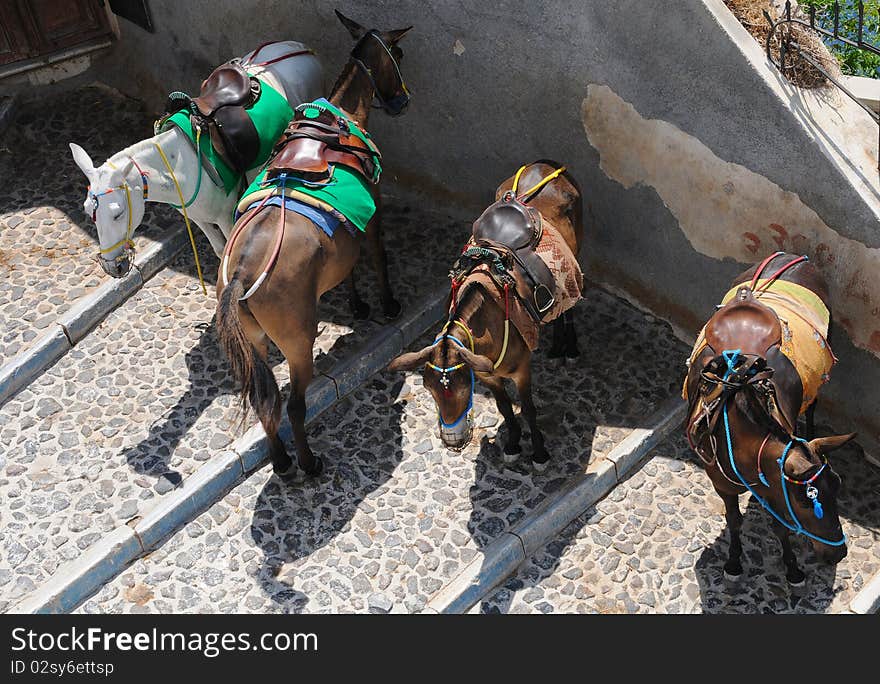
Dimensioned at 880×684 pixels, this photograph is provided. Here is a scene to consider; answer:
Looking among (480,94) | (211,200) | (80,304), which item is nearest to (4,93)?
(80,304)

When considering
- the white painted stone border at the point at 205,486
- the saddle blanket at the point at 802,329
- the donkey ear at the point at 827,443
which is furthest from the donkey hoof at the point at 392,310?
the donkey ear at the point at 827,443

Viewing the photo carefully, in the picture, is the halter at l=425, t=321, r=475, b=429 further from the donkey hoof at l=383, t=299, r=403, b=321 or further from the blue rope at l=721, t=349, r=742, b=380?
the donkey hoof at l=383, t=299, r=403, b=321

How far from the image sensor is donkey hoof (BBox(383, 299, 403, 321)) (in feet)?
30.4

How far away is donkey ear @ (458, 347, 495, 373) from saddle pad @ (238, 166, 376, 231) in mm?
1670

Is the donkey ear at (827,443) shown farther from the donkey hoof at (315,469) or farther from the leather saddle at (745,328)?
the donkey hoof at (315,469)

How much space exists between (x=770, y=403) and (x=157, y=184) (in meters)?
4.68

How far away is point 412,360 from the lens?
282 inches

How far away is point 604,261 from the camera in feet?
30.6

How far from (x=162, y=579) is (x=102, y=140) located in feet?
17.1

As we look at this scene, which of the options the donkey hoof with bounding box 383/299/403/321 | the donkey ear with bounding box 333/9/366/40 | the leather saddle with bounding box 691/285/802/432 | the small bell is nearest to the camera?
the small bell

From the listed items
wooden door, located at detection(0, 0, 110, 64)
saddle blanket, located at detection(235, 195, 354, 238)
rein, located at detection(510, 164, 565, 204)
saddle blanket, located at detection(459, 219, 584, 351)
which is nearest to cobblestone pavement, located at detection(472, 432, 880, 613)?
saddle blanket, located at detection(459, 219, 584, 351)

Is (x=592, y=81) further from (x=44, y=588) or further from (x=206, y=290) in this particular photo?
(x=44, y=588)

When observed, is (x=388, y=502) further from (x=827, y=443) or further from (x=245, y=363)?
(x=827, y=443)

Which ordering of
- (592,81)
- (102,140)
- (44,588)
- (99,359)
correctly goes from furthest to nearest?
(102,140), (99,359), (592,81), (44,588)
